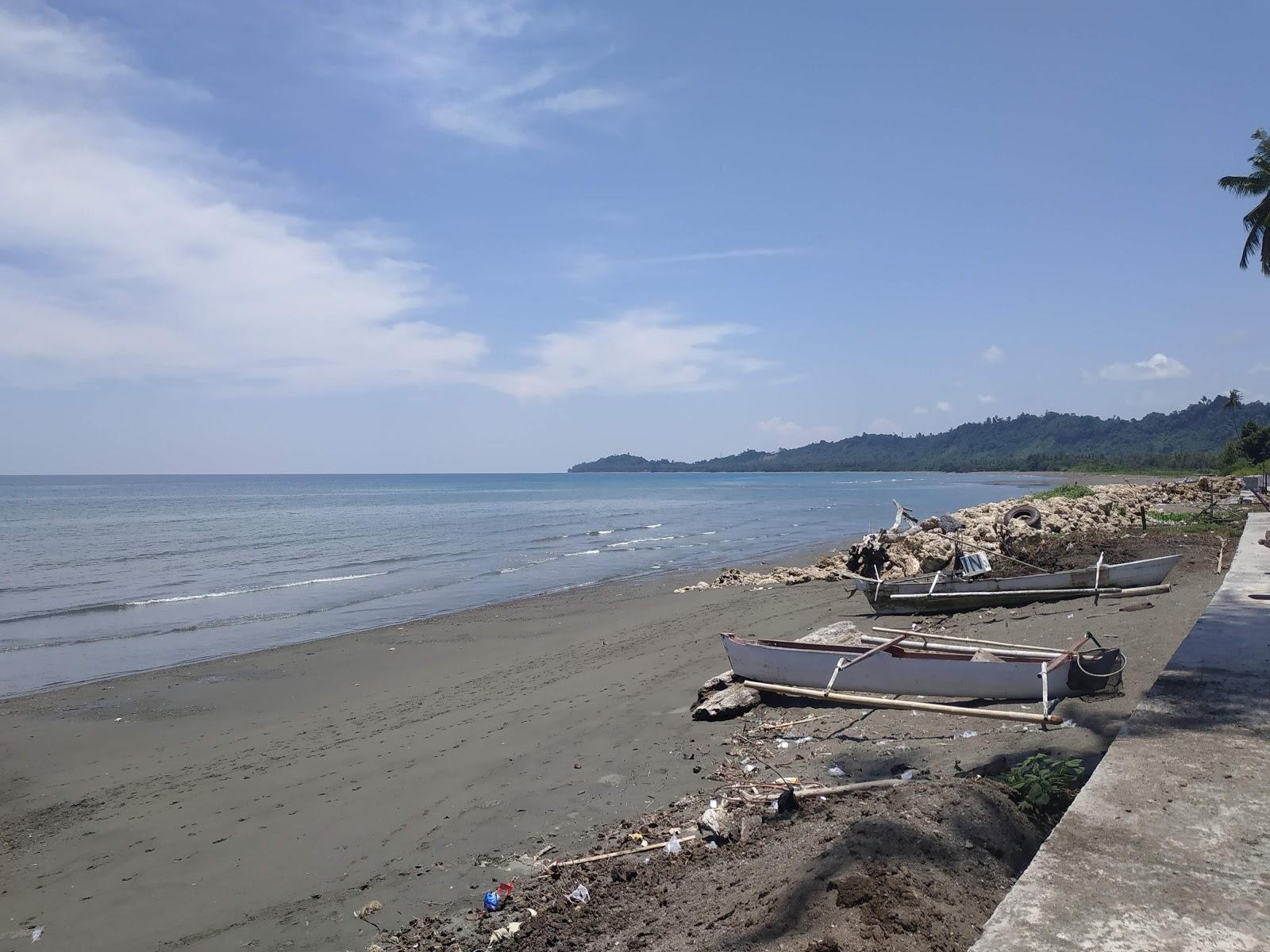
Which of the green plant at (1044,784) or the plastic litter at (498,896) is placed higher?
the green plant at (1044,784)

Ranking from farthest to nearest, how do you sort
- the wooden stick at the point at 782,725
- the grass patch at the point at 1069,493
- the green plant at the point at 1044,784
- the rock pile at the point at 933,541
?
the grass patch at the point at 1069,493
the rock pile at the point at 933,541
the wooden stick at the point at 782,725
the green plant at the point at 1044,784

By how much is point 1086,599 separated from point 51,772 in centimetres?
1534

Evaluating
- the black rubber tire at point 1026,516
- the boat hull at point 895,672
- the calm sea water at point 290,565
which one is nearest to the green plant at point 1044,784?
the boat hull at point 895,672

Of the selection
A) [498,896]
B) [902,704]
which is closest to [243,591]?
[498,896]

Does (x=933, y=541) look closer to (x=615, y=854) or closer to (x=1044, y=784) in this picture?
(x=1044, y=784)

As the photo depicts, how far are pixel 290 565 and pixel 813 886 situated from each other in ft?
99.7

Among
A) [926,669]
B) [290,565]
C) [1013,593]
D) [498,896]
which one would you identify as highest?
[926,669]

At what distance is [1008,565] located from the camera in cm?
1694

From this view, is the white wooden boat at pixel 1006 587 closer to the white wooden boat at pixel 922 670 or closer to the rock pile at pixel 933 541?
the rock pile at pixel 933 541

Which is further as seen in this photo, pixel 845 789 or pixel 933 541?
pixel 933 541

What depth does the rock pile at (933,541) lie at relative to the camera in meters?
18.7

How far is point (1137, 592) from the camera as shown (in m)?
12.9

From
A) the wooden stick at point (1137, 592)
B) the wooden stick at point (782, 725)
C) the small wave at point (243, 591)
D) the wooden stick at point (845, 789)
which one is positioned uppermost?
the wooden stick at point (1137, 592)

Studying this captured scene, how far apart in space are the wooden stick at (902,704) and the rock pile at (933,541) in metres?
8.45
